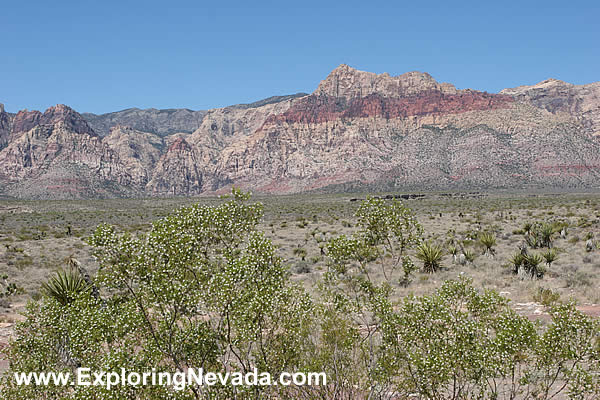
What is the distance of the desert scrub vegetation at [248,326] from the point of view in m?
6.21

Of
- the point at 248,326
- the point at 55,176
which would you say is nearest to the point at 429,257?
the point at 248,326

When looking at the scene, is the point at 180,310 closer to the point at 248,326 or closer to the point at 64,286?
the point at 248,326

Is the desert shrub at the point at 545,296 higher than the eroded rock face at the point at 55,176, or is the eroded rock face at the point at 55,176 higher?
the eroded rock face at the point at 55,176

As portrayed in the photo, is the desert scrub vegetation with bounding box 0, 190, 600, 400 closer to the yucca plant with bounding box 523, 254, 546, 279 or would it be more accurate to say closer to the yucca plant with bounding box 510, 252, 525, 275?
the yucca plant with bounding box 523, 254, 546, 279

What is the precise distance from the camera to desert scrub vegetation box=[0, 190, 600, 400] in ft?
20.4

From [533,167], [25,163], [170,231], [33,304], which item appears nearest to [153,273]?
Result: [170,231]

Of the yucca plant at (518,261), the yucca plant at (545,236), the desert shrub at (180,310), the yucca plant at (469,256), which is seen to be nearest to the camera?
the desert shrub at (180,310)

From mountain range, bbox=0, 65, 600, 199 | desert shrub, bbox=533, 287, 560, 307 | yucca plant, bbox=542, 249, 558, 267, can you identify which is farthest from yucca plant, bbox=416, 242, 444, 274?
mountain range, bbox=0, 65, 600, 199

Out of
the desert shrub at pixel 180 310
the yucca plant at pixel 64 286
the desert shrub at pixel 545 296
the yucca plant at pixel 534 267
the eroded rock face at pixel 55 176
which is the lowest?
the desert shrub at pixel 545 296

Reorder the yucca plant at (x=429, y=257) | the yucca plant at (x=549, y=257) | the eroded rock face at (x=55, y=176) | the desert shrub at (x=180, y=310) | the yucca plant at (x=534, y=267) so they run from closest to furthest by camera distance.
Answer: the desert shrub at (x=180, y=310), the yucca plant at (x=534, y=267), the yucca plant at (x=549, y=257), the yucca plant at (x=429, y=257), the eroded rock face at (x=55, y=176)

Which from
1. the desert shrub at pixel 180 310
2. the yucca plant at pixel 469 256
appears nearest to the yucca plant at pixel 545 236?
the yucca plant at pixel 469 256

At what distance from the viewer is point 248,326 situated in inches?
241

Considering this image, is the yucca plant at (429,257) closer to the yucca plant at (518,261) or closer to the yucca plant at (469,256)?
the yucca plant at (469,256)

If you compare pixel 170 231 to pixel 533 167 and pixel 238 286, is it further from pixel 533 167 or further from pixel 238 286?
pixel 533 167
